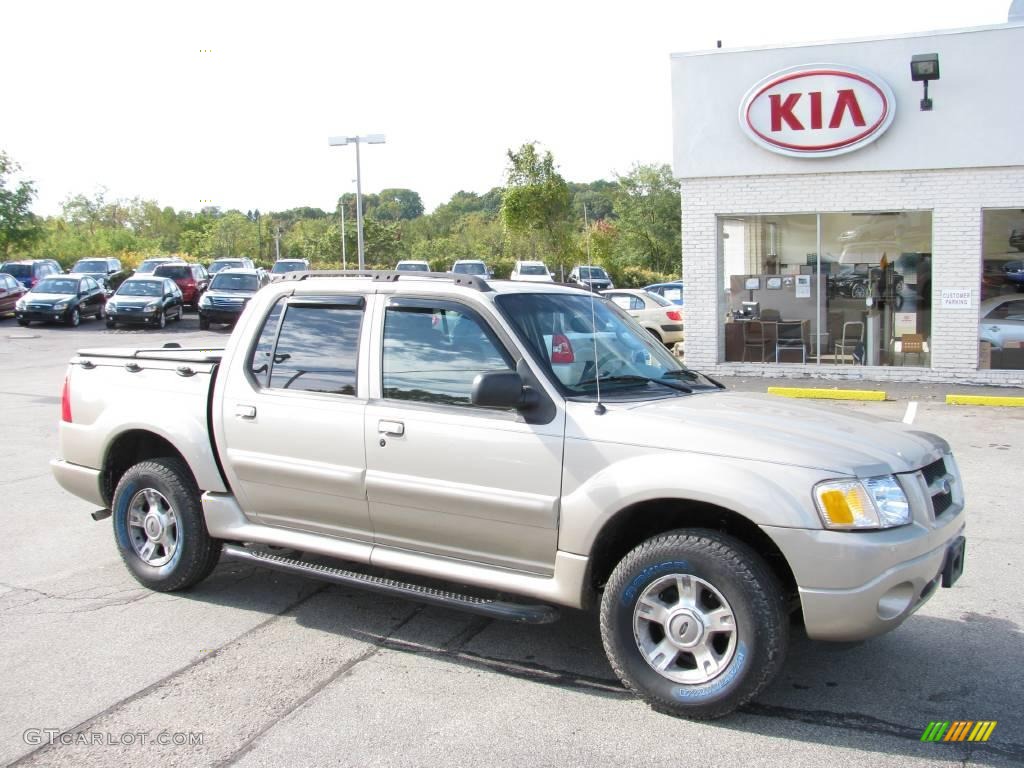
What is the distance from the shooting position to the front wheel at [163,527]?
18.1ft

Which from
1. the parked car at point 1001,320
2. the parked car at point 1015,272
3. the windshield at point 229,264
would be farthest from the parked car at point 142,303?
the parked car at point 1015,272

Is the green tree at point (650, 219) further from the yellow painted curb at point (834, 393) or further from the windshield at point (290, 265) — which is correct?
the yellow painted curb at point (834, 393)

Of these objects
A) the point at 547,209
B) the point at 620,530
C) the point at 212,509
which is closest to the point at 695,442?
the point at 620,530

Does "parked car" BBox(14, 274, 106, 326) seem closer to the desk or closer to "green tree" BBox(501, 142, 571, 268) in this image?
"green tree" BBox(501, 142, 571, 268)

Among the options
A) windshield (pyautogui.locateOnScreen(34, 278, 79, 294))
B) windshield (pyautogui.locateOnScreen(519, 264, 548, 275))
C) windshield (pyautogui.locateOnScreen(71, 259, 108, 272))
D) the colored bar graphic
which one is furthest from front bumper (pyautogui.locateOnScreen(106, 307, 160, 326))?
the colored bar graphic

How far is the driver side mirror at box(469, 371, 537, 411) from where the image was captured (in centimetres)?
425

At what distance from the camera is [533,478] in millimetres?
4375

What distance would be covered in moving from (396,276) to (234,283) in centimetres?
2682

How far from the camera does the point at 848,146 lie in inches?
617

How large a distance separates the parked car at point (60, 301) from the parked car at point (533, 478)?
2687 cm

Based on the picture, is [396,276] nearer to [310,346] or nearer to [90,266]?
[310,346]

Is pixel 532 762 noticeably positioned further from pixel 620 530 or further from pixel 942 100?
pixel 942 100

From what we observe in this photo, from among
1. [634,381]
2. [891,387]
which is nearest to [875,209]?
[891,387]

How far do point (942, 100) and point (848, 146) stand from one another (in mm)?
1521
